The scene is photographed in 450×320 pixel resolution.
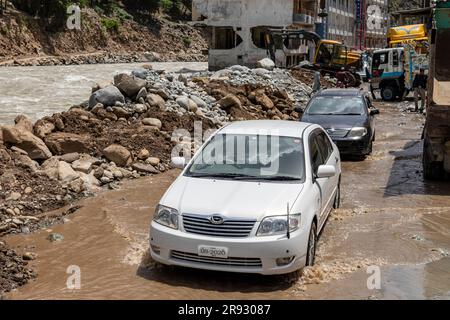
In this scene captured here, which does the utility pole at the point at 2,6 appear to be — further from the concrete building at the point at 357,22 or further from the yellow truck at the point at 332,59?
the concrete building at the point at 357,22

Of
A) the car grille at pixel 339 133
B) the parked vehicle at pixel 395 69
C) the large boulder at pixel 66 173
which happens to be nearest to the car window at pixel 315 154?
the large boulder at pixel 66 173

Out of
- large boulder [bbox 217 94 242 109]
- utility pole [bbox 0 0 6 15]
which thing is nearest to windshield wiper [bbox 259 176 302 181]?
large boulder [bbox 217 94 242 109]

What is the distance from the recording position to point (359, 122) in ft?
44.6

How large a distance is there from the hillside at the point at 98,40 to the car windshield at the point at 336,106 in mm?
31975

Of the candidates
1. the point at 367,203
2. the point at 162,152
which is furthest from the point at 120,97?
the point at 367,203

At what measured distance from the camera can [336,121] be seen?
13.6 metres

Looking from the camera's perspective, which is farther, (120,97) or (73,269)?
(120,97)

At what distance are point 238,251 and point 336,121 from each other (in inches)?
334

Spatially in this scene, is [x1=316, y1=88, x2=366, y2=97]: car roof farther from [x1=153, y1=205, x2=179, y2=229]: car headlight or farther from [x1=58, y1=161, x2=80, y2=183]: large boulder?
[x1=153, y1=205, x2=179, y2=229]: car headlight

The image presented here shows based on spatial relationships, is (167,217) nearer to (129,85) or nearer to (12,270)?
(12,270)

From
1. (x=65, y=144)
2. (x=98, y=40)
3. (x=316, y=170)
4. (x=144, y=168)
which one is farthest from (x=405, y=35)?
→ (x=98, y=40)

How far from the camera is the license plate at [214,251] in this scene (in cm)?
572
